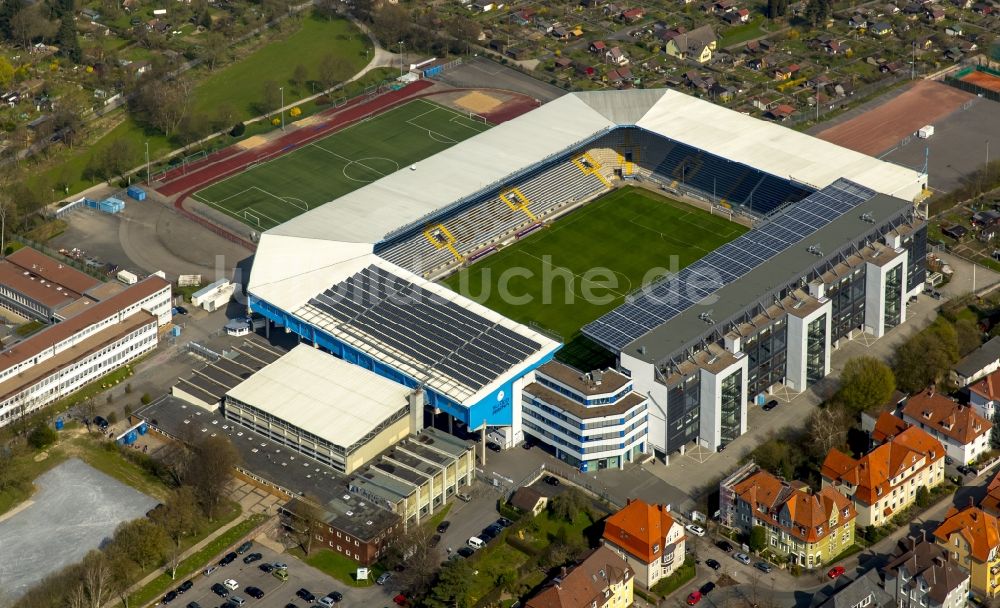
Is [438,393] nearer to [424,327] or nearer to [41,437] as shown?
[424,327]

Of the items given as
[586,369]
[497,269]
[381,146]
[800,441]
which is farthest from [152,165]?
[800,441]

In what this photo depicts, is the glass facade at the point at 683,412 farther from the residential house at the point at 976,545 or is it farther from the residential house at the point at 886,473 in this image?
the residential house at the point at 976,545

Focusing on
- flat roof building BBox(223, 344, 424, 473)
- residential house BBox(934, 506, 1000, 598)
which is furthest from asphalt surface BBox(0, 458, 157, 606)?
residential house BBox(934, 506, 1000, 598)

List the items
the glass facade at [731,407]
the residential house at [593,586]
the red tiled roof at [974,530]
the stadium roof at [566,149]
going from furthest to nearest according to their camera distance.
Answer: the stadium roof at [566,149], the glass facade at [731,407], the red tiled roof at [974,530], the residential house at [593,586]

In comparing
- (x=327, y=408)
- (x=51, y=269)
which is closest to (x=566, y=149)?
(x=327, y=408)

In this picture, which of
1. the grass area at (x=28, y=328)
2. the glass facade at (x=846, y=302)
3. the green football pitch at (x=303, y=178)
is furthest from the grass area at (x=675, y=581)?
the green football pitch at (x=303, y=178)

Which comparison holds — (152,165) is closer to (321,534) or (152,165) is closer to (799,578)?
(321,534)
